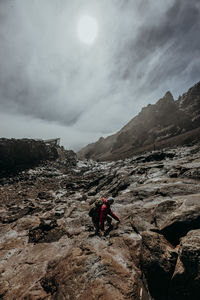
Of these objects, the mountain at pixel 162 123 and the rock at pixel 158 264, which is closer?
the rock at pixel 158 264

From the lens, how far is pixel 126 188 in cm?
1261

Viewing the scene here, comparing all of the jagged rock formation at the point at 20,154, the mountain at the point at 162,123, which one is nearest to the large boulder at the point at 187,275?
the jagged rock formation at the point at 20,154

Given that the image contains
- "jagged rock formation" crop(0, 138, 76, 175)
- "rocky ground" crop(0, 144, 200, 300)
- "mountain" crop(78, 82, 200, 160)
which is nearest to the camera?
"rocky ground" crop(0, 144, 200, 300)

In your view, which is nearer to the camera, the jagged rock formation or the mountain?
the jagged rock formation

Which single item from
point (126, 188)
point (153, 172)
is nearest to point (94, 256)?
point (126, 188)

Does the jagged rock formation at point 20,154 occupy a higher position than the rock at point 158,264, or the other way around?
the jagged rock formation at point 20,154

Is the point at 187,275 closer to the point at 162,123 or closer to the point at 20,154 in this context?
the point at 20,154

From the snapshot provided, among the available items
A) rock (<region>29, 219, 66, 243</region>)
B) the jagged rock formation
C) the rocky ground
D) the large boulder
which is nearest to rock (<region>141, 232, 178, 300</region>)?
the rocky ground

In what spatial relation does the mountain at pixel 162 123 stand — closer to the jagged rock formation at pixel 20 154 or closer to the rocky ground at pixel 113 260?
the jagged rock formation at pixel 20 154

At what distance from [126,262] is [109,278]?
83 centimetres

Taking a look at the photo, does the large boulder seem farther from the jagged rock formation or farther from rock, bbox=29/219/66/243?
the jagged rock formation

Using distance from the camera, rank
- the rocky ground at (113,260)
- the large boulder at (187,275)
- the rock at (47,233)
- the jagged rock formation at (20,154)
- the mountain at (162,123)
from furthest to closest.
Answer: the mountain at (162,123), the jagged rock formation at (20,154), the rock at (47,233), the rocky ground at (113,260), the large boulder at (187,275)

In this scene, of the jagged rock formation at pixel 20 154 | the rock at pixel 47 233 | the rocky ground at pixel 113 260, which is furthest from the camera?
the jagged rock formation at pixel 20 154

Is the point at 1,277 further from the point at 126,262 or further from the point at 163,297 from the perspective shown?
the point at 163,297
